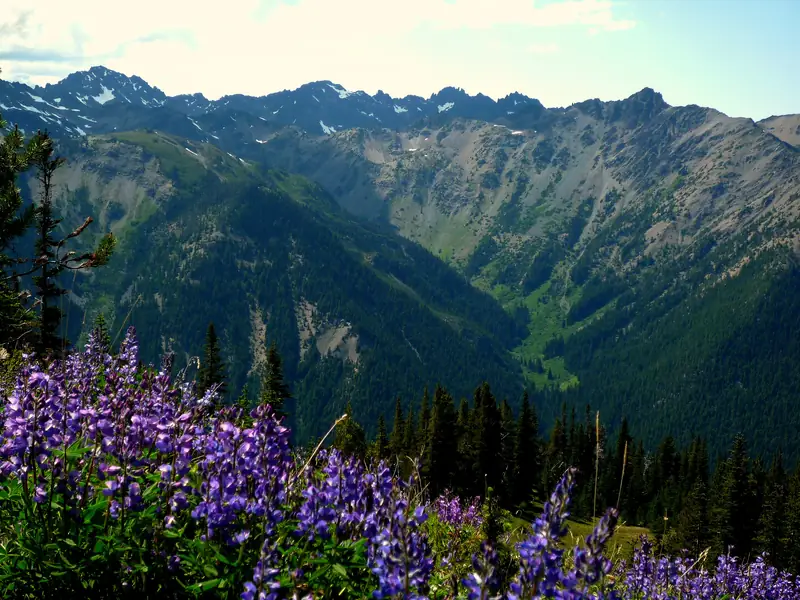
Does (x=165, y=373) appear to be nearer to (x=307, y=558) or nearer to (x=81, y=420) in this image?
(x=81, y=420)

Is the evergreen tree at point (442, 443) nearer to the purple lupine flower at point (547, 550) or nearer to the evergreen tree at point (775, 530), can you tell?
the evergreen tree at point (775, 530)

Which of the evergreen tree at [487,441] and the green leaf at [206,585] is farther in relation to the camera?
the evergreen tree at [487,441]

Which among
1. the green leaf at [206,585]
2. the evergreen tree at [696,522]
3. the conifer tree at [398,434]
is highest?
the green leaf at [206,585]

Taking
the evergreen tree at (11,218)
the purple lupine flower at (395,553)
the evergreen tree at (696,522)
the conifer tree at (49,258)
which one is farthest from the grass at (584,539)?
the evergreen tree at (696,522)

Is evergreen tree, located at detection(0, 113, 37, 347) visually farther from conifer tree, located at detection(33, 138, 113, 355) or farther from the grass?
the grass

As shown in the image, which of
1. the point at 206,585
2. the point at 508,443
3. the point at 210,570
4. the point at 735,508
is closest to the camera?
the point at 206,585

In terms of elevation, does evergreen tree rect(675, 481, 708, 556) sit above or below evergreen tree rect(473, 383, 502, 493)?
below

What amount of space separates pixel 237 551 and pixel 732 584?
11567 millimetres

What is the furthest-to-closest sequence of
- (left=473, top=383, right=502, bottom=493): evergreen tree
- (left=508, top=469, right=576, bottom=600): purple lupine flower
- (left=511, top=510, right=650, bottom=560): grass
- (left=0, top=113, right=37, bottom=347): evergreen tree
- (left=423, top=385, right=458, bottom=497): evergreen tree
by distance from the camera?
(left=473, top=383, right=502, bottom=493): evergreen tree → (left=423, top=385, right=458, bottom=497): evergreen tree → (left=0, top=113, right=37, bottom=347): evergreen tree → (left=511, top=510, right=650, bottom=560): grass → (left=508, top=469, right=576, bottom=600): purple lupine flower

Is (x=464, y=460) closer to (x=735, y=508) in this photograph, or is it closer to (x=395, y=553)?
(x=735, y=508)

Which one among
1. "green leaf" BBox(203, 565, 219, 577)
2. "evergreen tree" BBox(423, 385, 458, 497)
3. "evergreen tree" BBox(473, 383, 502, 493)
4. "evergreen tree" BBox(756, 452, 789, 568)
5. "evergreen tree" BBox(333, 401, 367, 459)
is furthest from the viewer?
"evergreen tree" BBox(473, 383, 502, 493)

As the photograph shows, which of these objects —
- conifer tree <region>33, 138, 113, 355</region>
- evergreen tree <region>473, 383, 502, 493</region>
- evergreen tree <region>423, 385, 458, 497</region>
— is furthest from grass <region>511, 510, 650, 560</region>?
evergreen tree <region>473, 383, 502, 493</region>

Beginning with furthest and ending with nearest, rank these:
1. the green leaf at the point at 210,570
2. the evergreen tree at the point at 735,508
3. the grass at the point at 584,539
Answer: the evergreen tree at the point at 735,508
the grass at the point at 584,539
the green leaf at the point at 210,570

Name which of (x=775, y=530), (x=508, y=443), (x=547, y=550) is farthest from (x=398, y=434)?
(x=547, y=550)
